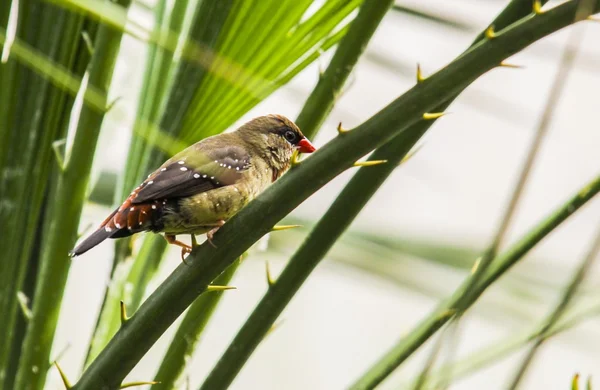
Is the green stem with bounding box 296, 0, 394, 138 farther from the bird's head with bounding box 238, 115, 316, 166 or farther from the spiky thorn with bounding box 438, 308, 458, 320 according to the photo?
the bird's head with bounding box 238, 115, 316, 166

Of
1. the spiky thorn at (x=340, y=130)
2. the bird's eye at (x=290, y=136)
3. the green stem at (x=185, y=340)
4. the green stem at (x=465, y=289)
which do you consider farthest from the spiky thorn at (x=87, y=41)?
the bird's eye at (x=290, y=136)

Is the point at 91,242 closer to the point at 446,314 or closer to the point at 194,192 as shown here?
the point at 194,192

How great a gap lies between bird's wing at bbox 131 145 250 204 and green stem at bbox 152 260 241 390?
18.3 inches

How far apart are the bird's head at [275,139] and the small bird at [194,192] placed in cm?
3

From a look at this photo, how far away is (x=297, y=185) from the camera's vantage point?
1.18 m

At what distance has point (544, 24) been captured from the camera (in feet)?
3.63

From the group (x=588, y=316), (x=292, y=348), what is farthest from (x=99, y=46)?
(x=292, y=348)

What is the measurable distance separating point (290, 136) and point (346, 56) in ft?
3.99

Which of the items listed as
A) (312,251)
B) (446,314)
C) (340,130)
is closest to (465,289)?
(446,314)

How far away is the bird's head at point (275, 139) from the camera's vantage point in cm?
279

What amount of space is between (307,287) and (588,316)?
586cm

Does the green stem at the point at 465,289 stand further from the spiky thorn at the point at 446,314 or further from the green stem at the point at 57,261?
the green stem at the point at 57,261

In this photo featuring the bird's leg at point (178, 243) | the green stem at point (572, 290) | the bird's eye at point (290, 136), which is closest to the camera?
the green stem at point (572, 290)

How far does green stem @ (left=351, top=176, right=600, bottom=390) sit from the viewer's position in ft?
4.58
